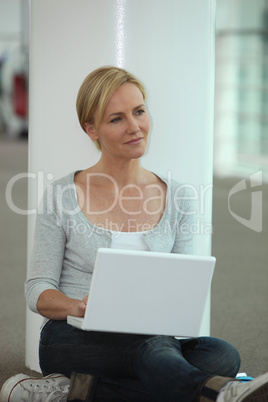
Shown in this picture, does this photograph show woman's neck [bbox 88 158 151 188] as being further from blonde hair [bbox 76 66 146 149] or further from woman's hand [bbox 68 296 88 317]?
woman's hand [bbox 68 296 88 317]

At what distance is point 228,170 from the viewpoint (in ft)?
29.7

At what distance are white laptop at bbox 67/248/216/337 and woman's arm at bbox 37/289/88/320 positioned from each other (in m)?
0.06

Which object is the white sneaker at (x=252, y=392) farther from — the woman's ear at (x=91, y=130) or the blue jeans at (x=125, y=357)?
the woman's ear at (x=91, y=130)

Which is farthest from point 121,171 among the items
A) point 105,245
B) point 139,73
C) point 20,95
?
point 20,95

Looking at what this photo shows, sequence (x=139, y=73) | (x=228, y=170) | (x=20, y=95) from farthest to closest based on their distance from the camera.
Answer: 1. (x=20, y=95)
2. (x=228, y=170)
3. (x=139, y=73)

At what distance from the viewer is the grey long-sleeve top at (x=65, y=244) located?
6.82ft

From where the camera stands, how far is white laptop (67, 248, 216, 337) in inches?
72.0

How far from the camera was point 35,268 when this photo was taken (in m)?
2.08

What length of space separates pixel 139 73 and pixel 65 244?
24.9 inches

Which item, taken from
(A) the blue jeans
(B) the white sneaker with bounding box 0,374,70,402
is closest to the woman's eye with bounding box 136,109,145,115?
(A) the blue jeans

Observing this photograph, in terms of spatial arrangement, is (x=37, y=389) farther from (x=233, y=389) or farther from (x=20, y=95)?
(x=20, y=95)

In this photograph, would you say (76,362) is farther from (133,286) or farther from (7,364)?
(7,364)

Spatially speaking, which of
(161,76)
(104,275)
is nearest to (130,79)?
(161,76)

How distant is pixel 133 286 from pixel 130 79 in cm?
63
